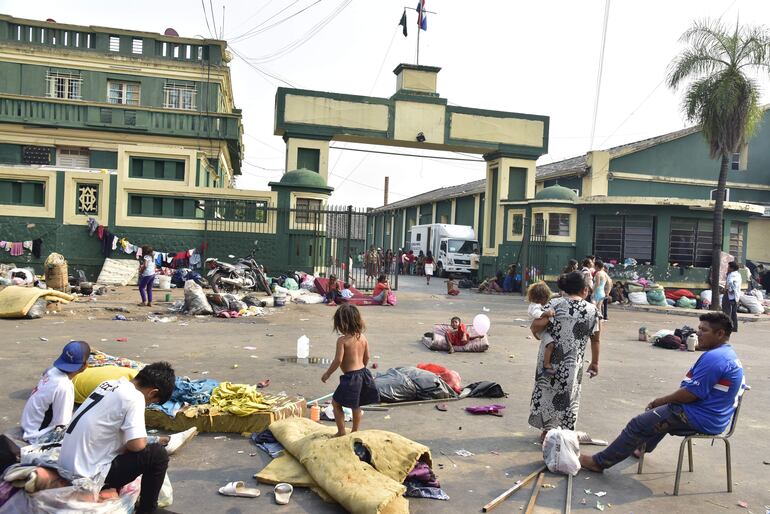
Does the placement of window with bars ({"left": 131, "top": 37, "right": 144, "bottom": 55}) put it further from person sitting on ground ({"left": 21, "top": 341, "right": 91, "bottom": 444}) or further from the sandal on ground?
the sandal on ground

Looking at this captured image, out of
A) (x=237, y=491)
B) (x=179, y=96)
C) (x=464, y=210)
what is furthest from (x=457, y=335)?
(x=464, y=210)

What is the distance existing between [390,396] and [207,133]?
24.7 metres

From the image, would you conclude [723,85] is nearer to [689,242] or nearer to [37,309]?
[689,242]

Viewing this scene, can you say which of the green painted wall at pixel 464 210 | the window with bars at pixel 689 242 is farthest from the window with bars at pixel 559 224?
the green painted wall at pixel 464 210

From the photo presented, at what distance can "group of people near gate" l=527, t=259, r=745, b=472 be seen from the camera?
494 cm

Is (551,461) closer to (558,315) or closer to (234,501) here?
(558,315)

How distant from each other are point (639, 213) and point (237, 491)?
74.1 ft

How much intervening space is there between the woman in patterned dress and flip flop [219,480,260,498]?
2.80m

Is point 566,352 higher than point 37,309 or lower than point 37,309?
higher

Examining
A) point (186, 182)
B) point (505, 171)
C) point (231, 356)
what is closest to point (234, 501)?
point (231, 356)

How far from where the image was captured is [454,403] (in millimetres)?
7391

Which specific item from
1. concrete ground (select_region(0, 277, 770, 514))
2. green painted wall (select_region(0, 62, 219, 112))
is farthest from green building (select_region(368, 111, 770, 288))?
green painted wall (select_region(0, 62, 219, 112))

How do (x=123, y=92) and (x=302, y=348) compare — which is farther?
(x=123, y=92)

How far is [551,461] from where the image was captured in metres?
5.25
